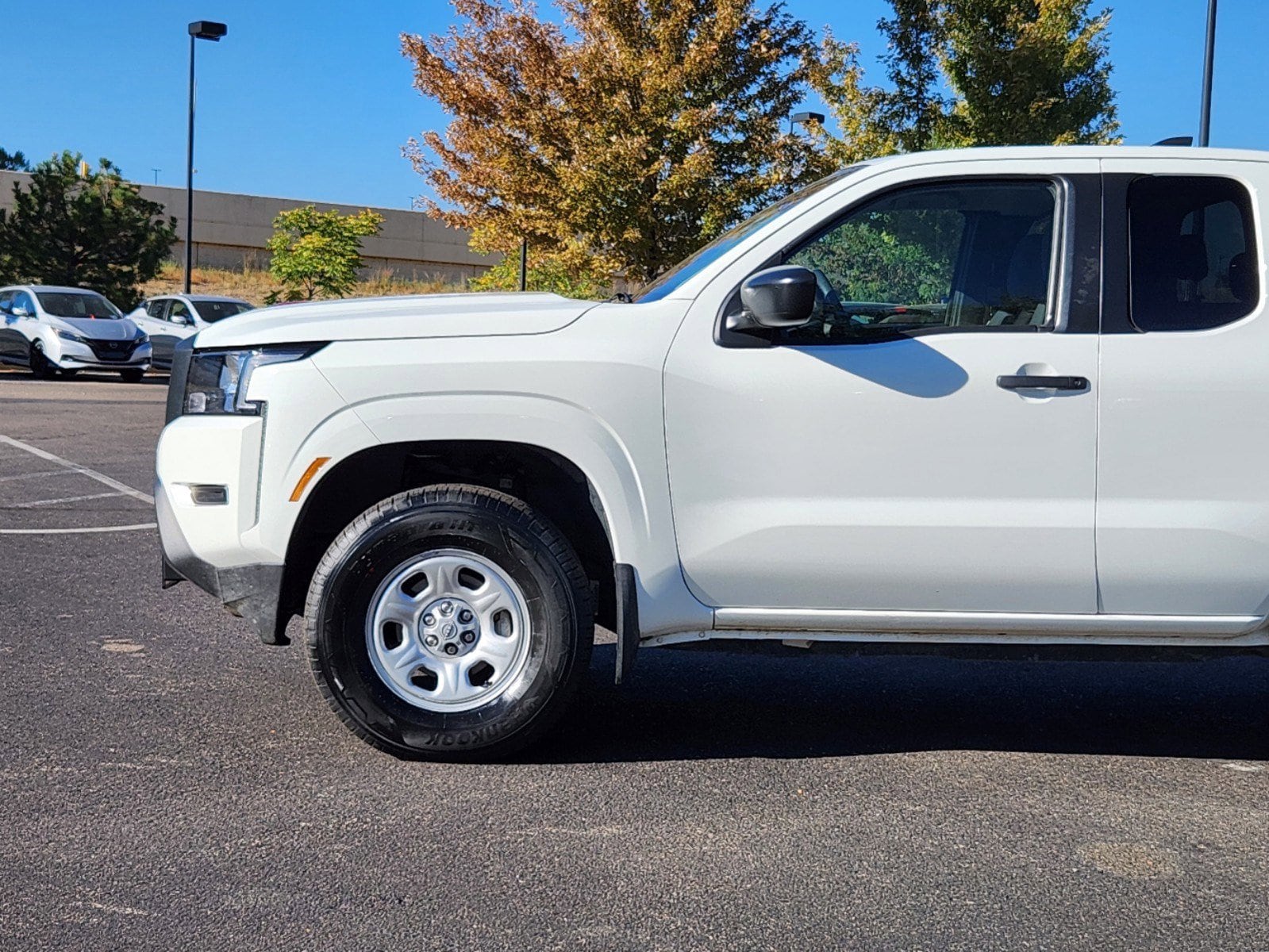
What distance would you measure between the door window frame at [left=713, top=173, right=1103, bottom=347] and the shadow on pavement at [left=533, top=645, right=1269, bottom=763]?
4.31 ft

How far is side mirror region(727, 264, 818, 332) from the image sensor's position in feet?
14.4

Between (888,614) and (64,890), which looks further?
(888,614)

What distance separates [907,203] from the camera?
187 inches

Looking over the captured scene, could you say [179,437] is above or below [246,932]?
above

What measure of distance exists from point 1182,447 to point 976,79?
19.3 metres

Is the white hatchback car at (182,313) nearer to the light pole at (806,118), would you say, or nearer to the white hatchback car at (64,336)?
the white hatchback car at (64,336)

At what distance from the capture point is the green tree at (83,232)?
32625 millimetres

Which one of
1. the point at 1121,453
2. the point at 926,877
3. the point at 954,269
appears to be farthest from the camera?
the point at 954,269

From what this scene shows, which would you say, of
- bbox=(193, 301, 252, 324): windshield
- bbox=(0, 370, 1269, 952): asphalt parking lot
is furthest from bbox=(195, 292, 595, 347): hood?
bbox=(193, 301, 252, 324): windshield

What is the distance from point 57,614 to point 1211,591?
489 cm

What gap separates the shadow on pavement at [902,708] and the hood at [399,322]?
136 cm

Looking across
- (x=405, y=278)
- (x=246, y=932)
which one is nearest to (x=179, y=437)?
(x=246, y=932)

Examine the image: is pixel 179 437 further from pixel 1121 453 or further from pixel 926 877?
pixel 1121 453

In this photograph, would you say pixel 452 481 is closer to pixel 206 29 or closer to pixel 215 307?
pixel 215 307
